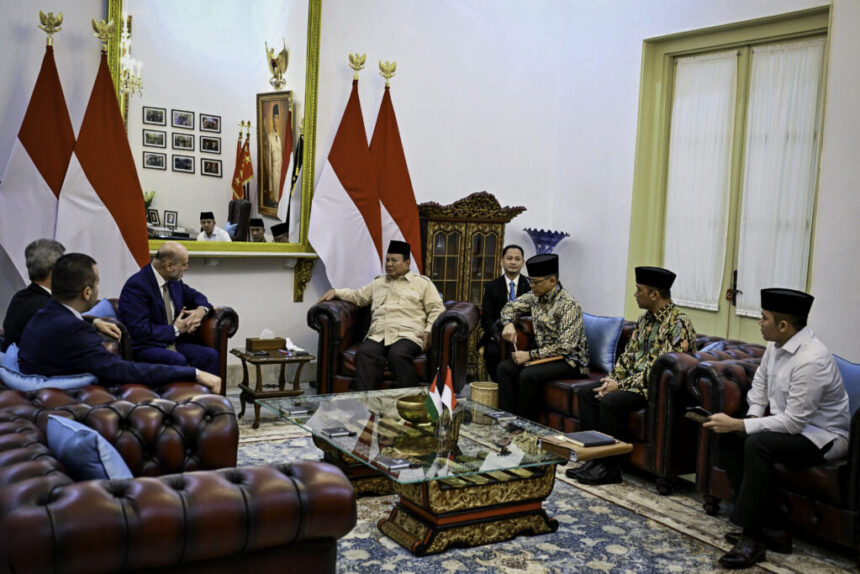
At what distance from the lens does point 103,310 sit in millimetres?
5023

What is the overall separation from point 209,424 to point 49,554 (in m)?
1.11

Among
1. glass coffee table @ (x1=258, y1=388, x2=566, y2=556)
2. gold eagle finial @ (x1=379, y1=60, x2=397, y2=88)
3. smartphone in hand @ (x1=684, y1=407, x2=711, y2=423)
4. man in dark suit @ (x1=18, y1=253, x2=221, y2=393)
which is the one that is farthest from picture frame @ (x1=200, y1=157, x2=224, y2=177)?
smartphone in hand @ (x1=684, y1=407, x2=711, y2=423)

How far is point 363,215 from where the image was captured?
21.7 ft

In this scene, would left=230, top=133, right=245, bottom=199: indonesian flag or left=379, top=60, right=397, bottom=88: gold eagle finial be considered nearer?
left=230, top=133, right=245, bottom=199: indonesian flag

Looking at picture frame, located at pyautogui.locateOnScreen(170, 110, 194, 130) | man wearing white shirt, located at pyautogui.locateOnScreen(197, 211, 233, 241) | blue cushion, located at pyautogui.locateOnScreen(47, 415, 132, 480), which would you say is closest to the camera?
blue cushion, located at pyautogui.locateOnScreen(47, 415, 132, 480)

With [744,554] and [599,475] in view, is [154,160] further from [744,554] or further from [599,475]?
[744,554]

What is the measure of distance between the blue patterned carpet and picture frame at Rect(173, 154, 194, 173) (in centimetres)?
315

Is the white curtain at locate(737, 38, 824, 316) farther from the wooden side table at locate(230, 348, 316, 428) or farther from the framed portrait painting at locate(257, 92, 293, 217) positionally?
the framed portrait painting at locate(257, 92, 293, 217)

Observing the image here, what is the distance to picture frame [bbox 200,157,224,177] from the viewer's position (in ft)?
20.0

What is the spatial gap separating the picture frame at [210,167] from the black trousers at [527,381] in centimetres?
263

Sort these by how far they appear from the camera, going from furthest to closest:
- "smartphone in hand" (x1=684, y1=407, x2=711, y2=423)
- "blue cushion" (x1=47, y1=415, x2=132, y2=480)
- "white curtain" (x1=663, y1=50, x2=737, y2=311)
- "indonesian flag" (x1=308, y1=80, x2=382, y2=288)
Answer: "white curtain" (x1=663, y1=50, x2=737, y2=311)
"indonesian flag" (x1=308, y1=80, x2=382, y2=288)
"smartphone in hand" (x1=684, y1=407, x2=711, y2=423)
"blue cushion" (x1=47, y1=415, x2=132, y2=480)

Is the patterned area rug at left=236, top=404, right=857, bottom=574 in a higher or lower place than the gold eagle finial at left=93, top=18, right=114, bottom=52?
lower

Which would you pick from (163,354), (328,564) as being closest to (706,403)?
(328,564)

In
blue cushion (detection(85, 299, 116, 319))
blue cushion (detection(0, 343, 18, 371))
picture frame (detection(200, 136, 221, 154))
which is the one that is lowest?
blue cushion (detection(0, 343, 18, 371))
